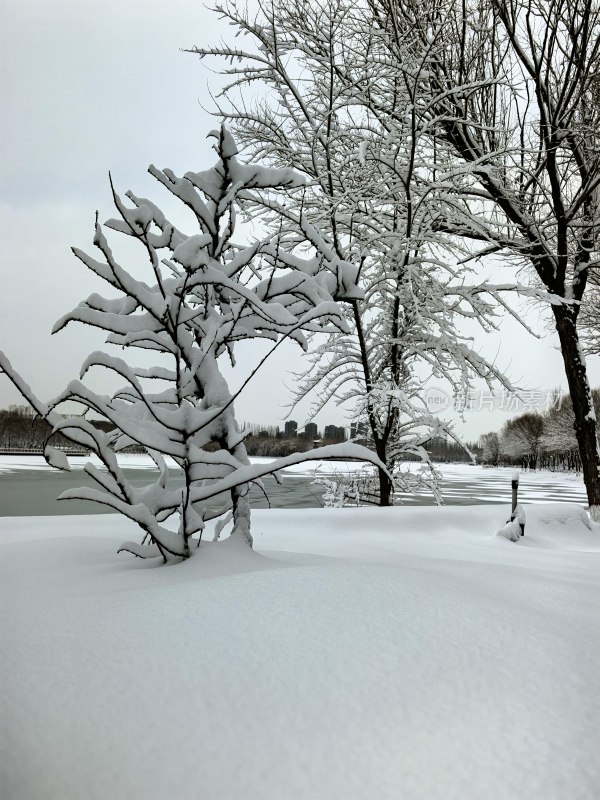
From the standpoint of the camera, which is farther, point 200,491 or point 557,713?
point 200,491

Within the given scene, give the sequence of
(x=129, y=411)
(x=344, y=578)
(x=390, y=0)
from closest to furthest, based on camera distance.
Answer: (x=344, y=578) < (x=129, y=411) < (x=390, y=0)

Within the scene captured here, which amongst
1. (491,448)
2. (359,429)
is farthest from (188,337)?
(491,448)

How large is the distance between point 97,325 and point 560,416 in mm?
37079

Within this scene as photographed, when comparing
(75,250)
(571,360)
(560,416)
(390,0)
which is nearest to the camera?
(75,250)

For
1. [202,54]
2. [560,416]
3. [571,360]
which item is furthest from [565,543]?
[560,416]

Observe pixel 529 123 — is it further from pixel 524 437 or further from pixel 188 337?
pixel 524 437

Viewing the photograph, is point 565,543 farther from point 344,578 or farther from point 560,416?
point 560,416

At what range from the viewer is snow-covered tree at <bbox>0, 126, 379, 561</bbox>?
1.74m

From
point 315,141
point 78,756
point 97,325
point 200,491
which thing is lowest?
point 78,756

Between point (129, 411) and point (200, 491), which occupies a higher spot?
point (129, 411)

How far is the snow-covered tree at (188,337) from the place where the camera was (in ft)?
5.70

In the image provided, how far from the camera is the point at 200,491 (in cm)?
191

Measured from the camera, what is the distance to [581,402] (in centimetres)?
699

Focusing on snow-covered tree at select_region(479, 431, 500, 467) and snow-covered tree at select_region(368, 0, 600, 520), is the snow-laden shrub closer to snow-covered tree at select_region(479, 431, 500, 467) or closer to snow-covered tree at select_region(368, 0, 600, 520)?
snow-covered tree at select_region(368, 0, 600, 520)
